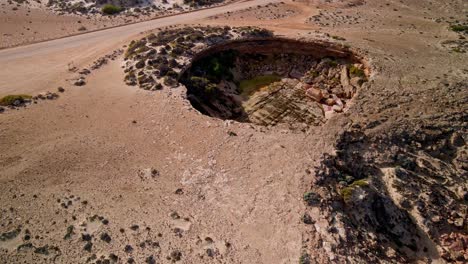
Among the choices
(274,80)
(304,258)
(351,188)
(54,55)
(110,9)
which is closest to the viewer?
(304,258)

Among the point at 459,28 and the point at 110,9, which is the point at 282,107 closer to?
the point at 459,28

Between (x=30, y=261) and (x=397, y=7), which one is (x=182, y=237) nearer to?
(x=30, y=261)

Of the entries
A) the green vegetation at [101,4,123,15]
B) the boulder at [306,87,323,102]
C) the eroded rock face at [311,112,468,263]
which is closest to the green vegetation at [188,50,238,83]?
the boulder at [306,87,323,102]

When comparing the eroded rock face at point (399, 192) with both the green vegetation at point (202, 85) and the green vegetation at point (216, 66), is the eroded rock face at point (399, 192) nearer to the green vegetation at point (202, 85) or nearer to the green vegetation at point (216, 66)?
the green vegetation at point (202, 85)

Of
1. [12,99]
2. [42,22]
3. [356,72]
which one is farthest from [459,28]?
[42,22]

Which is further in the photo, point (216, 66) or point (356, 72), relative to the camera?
point (216, 66)

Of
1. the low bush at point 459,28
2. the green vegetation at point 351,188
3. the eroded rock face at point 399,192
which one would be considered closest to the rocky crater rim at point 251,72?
the eroded rock face at point 399,192

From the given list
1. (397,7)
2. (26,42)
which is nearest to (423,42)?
(397,7)

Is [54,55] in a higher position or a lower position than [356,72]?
higher
